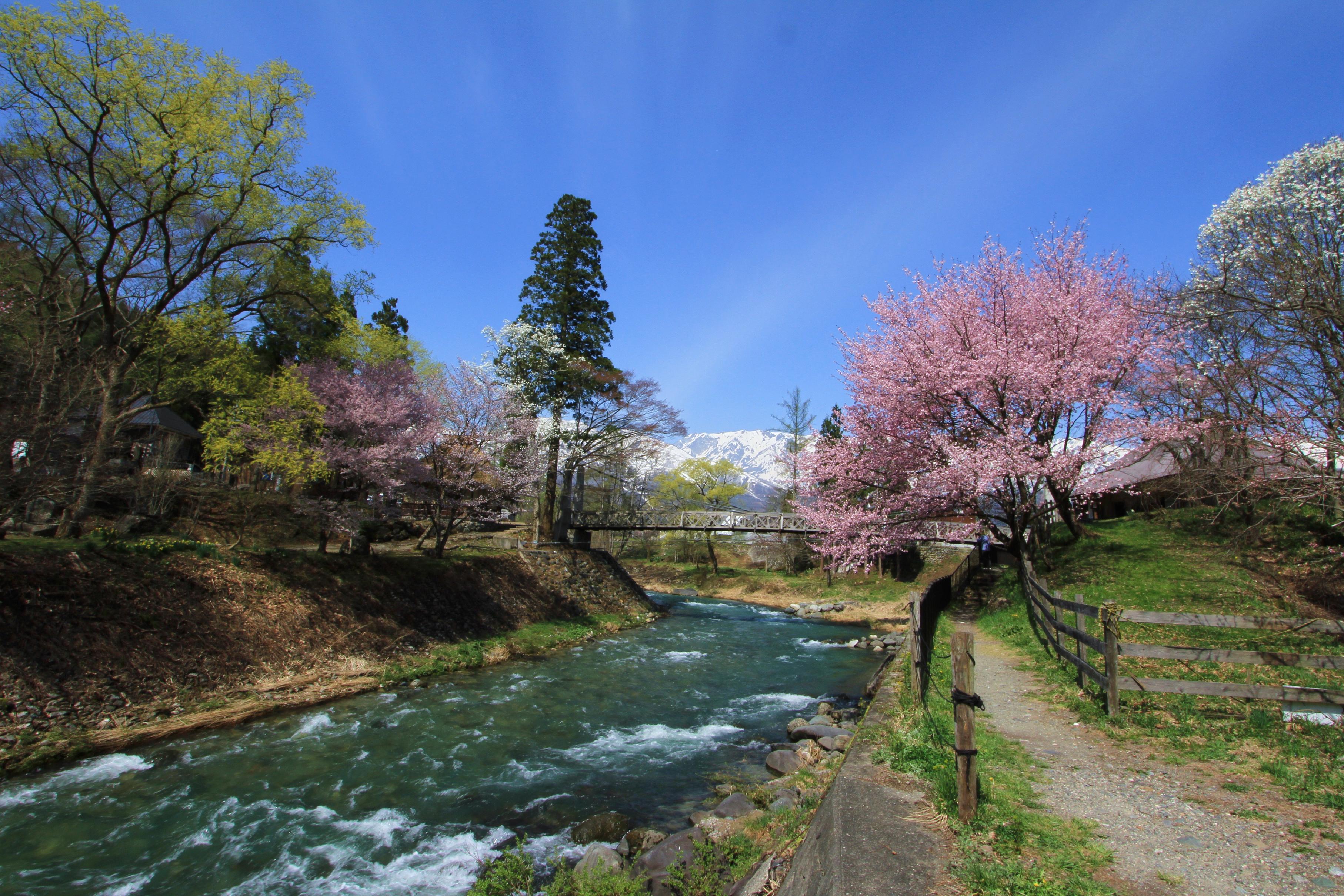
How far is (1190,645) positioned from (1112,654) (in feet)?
16.4

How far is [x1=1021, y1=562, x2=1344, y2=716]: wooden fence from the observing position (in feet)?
22.2

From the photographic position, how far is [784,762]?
33.1 feet

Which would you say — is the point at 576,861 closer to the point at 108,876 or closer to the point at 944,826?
the point at 944,826

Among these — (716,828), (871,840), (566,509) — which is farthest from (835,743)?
(566,509)

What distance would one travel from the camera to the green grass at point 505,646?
16.1m

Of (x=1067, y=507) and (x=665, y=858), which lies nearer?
(x=665, y=858)

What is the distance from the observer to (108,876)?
22.3 feet

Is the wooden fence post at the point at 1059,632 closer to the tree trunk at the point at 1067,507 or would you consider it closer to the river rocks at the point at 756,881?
the tree trunk at the point at 1067,507

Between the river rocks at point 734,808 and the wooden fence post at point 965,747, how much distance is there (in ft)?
11.8

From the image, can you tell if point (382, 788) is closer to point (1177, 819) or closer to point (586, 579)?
point (1177, 819)

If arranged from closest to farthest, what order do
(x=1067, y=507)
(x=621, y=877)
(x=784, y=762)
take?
(x=621, y=877) → (x=784, y=762) → (x=1067, y=507)

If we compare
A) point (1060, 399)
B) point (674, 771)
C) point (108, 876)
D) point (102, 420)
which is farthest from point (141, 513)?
point (1060, 399)

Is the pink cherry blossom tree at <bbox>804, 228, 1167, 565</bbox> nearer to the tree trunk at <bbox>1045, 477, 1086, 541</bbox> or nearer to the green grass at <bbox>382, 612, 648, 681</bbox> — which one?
the tree trunk at <bbox>1045, 477, 1086, 541</bbox>

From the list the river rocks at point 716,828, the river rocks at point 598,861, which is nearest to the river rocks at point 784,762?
the river rocks at point 716,828
